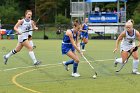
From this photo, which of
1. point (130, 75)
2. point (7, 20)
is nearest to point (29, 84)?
point (130, 75)

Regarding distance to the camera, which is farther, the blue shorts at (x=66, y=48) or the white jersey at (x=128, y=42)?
the white jersey at (x=128, y=42)

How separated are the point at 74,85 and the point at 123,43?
361 centimetres

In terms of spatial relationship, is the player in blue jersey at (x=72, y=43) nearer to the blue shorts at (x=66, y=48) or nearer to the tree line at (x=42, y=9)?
the blue shorts at (x=66, y=48)

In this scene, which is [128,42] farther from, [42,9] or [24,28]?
[42,9]

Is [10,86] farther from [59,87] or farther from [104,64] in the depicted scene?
[104,64]

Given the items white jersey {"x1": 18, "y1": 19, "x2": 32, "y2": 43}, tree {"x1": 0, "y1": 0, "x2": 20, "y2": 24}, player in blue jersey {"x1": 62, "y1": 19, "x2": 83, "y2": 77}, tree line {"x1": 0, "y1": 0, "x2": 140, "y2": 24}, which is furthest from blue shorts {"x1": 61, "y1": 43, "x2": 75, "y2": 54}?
tree line {"x1": 0, "y1": 0, "x2": 140, "y2": 24}

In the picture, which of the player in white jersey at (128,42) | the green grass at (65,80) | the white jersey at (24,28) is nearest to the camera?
the green grass at (65,80)

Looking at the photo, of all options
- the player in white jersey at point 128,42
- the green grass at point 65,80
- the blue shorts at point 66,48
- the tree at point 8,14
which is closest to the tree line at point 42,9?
the tree at point 8,14

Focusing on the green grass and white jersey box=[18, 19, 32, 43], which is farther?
white jersey box=[18, 19, 32, 43]

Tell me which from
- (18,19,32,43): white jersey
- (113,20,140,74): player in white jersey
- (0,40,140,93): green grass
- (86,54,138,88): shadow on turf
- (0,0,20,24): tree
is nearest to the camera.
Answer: (0,40,140,93): green grass

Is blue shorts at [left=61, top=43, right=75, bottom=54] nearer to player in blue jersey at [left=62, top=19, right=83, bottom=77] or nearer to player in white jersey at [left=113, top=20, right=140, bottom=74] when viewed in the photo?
player in blue jersey at [left=62, top=19, right=83, bottom=77]

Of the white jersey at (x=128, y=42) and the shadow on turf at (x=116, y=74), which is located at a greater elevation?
the white jersey at (x=128, y=42)

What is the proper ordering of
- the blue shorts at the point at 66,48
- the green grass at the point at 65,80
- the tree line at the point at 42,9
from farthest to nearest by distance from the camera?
the tree line at the point at 42,9 < the blue shorts at the point at 66,48 < the green grass at the point at 65,80

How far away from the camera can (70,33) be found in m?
15.1
